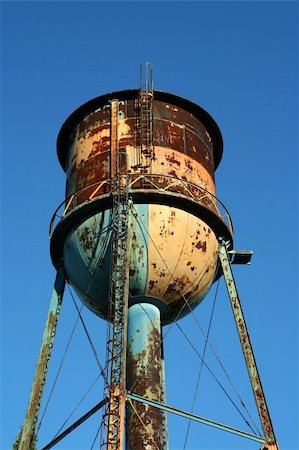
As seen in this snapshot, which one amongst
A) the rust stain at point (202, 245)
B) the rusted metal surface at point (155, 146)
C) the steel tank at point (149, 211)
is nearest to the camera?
the steel tank at point (149, 211)

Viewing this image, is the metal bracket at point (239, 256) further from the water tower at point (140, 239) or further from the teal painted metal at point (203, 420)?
the teal painted metal at point (203, 420)

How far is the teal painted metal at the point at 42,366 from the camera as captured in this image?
13325mm

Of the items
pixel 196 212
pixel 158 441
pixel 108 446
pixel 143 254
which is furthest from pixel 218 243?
pixel 108 446

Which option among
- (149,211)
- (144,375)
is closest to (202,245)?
(149,211)

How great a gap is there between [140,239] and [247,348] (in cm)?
297

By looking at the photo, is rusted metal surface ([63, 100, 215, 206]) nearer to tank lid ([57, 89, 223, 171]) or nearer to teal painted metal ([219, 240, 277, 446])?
tank lid ([57, 89, 223, 171])

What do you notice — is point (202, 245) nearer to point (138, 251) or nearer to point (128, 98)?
point (138, 251)

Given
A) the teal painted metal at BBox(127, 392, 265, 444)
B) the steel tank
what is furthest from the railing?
the teal painted metal at BBox(127, 392, 265, 444)

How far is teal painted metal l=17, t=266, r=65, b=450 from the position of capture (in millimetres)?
13325

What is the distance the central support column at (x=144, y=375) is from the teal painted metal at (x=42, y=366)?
1.63 m

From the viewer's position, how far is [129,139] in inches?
599

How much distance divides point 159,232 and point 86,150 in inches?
112

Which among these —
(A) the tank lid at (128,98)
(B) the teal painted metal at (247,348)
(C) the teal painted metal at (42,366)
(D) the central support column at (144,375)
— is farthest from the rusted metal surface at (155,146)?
(D) the central support column at (144,375)

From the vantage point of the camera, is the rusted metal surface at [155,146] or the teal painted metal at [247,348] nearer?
the teal painted metal at [247,348]
